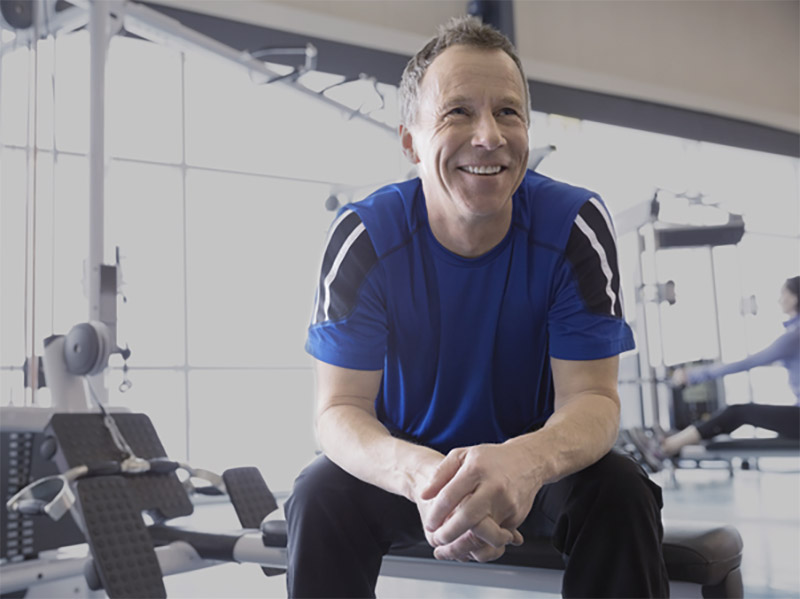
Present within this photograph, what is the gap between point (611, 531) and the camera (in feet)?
3.19

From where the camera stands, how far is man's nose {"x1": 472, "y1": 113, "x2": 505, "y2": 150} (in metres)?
1.20

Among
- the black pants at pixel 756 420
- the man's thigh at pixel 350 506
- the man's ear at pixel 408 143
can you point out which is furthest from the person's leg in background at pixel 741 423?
the man's thigh at pixel 350 506

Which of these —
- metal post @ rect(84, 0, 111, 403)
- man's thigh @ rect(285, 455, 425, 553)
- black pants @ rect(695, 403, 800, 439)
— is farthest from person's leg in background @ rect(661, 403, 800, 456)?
man's thigh @ rect(285, 455, 425, 553)

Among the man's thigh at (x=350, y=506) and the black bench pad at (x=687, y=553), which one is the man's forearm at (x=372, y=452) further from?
the black bench pad at (x=687, y=553)

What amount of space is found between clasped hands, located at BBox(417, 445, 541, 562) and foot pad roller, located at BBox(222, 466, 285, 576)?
132cm

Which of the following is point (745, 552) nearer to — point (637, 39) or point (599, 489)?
point (599, 489)

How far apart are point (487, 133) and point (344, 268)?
29cm

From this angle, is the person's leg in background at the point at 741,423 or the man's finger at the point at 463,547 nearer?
the man's finger at the point at 463,547

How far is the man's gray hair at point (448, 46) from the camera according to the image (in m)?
1.28

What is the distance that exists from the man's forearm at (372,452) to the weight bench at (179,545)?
314 mm

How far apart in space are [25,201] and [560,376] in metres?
1.84

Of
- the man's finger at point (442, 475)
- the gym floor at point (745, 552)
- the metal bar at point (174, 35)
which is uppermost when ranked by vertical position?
the metal bar at point (174, 35)

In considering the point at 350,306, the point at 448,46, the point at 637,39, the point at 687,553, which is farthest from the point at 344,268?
the point at 637,39

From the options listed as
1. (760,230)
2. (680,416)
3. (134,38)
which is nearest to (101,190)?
(134,38)
